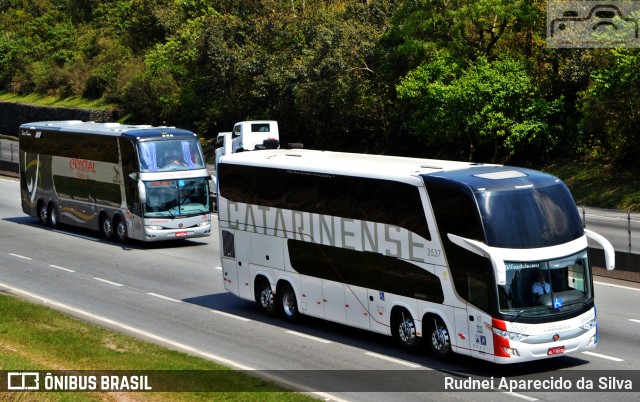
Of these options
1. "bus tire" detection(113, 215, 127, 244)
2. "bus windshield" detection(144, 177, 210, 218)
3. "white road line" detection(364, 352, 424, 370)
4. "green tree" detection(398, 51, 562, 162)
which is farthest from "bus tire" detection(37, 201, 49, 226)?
"white road line" detection(364, 352, 424, 370)

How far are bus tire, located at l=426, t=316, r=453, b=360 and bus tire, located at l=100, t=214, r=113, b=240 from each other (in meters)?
19.3

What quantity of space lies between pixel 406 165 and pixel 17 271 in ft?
49.2

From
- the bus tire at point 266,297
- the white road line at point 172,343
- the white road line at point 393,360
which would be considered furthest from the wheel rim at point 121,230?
the white road line at point 393,360

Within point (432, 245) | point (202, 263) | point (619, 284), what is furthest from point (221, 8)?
point (432, 245)

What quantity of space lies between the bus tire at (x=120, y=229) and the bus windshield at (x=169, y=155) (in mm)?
2680

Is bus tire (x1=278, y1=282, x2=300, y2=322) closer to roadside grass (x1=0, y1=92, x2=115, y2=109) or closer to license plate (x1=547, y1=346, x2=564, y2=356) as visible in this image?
license plate (x1=547, y1=346, x2=564, y2=356)

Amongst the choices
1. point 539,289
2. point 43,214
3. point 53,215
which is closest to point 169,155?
point 53,215

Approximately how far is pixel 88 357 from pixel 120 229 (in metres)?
16.7

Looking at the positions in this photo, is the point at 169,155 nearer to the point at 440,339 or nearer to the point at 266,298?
the point at 266,298

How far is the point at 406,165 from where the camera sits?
66.0 ft

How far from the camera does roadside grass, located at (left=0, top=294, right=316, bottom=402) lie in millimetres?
15469

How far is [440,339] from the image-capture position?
717 inches

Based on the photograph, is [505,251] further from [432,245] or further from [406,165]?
[406,165]

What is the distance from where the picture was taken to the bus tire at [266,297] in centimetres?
2275
